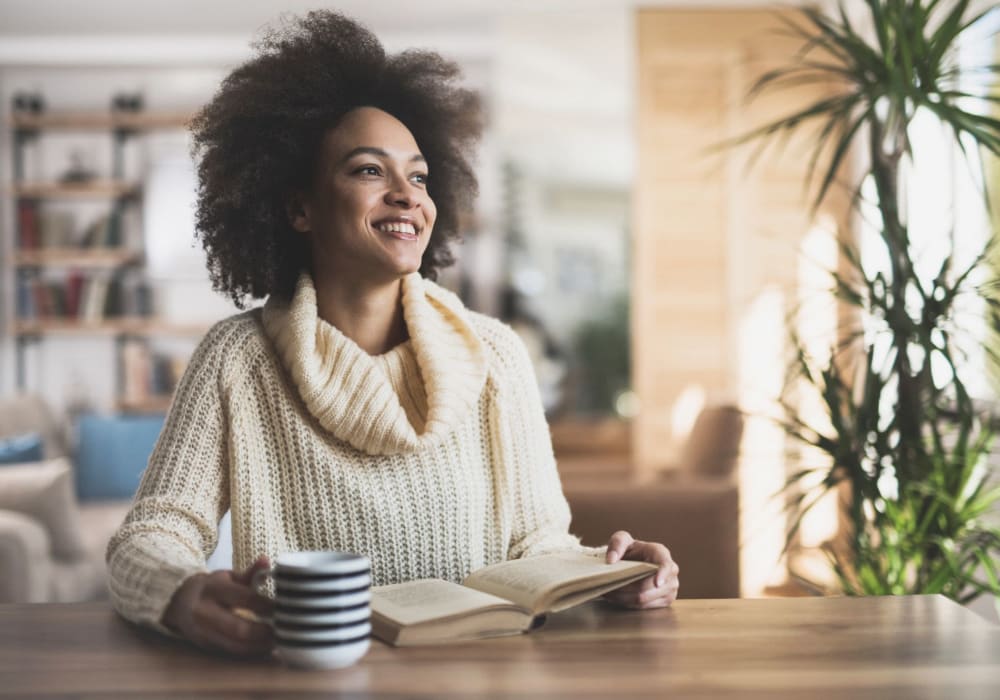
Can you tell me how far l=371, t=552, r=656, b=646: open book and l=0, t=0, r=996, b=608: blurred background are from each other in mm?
3065

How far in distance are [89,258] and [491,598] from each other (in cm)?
487

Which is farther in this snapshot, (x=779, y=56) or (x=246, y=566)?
(x=779, y=56)

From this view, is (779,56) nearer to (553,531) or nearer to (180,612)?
(553,531)

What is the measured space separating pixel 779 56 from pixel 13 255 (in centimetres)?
414

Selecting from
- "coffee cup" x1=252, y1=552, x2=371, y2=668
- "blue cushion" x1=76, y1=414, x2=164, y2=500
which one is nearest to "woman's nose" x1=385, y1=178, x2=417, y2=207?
"coffee cup" x1=252, y1=552, x2=371, y2=668

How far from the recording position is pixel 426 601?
104cm

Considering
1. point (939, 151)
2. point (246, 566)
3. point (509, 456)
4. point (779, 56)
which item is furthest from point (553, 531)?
point (779, 56)

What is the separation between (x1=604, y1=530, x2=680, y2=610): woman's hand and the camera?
1121 mm

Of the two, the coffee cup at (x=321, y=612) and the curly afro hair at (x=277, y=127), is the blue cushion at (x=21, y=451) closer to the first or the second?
the curly afro hair at (x=277, y=127)

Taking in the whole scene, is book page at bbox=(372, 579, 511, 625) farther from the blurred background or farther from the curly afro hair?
the blurred background

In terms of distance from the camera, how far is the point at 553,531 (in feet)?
4.78

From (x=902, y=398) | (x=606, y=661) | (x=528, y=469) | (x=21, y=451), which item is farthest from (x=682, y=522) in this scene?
(x=21, y=451)

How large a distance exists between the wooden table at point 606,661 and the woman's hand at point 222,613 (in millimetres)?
18

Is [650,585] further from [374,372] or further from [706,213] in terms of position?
[706,213]
